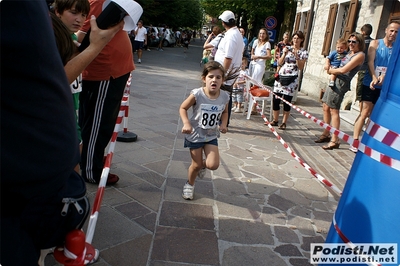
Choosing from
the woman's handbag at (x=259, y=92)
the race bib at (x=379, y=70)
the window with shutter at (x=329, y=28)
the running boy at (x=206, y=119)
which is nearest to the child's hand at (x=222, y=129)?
the running boy at (x=206, y=119)

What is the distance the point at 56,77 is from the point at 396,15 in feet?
28.9

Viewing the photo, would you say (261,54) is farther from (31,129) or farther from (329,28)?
(31,129)

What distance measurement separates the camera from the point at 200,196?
367 cm

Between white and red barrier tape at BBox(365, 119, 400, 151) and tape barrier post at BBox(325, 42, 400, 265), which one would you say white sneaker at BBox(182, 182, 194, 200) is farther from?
white and red barrier tape at BBox(365, 119, 400, 151)

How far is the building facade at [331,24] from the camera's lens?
8383mm

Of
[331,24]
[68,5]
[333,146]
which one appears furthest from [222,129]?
[331,24]

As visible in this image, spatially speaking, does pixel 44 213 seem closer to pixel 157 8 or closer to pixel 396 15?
pixel 396 15

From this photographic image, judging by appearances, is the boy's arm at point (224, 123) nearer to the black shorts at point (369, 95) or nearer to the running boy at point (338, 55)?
the running boy at point (338, 55)

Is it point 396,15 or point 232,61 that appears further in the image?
point 396,15

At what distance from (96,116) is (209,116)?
3.49 ft

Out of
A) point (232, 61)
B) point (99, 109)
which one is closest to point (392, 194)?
point (99, 109)

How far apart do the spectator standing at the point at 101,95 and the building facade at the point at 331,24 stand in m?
7.20

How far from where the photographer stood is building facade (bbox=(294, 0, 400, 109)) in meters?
8.38

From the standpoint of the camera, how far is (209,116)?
11.3 feet
